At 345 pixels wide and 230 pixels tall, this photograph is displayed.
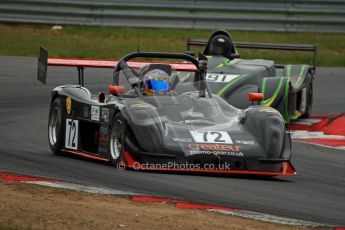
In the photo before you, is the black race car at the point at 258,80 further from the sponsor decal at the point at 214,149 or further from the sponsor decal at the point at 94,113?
the sponsor decal at the point at 214,149

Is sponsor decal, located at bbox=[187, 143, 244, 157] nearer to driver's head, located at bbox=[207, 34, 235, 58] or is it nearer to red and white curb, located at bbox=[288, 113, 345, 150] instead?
red and white curb, located at bbox=[288, 113, 345, 150]

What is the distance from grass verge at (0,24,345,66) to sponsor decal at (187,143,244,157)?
13264 mm

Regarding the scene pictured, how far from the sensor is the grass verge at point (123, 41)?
24.8 meters

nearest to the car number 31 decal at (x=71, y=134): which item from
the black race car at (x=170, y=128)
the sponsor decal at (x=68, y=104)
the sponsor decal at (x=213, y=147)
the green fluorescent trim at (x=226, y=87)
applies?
the black race car at (x=170, y=128)

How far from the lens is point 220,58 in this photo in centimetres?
1753

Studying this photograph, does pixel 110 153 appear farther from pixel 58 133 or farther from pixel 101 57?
pixel 101 57

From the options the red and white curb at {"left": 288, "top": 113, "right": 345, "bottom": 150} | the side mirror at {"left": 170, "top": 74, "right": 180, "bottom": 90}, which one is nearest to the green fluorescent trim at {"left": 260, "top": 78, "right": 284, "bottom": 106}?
the red and white curb at {"left": 288, "top": 113, "right": 345, "bottom": 150}

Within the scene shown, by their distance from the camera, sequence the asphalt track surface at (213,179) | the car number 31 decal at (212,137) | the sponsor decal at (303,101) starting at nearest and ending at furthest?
the asphalt track surface at (213,179) < the car number 31 decal at (212,137) < the sponsor decal at (303,101)

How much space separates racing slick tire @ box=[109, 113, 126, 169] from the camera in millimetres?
11078

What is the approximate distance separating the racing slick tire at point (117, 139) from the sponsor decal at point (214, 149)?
73cm

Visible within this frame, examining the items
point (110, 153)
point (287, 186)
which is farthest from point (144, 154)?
point (287, 186)

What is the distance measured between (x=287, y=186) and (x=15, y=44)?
16060 mm

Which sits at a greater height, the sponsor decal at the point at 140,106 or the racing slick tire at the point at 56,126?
the sponsor decal at the point at 140,106

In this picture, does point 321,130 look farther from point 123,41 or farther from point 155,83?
point 123,41
